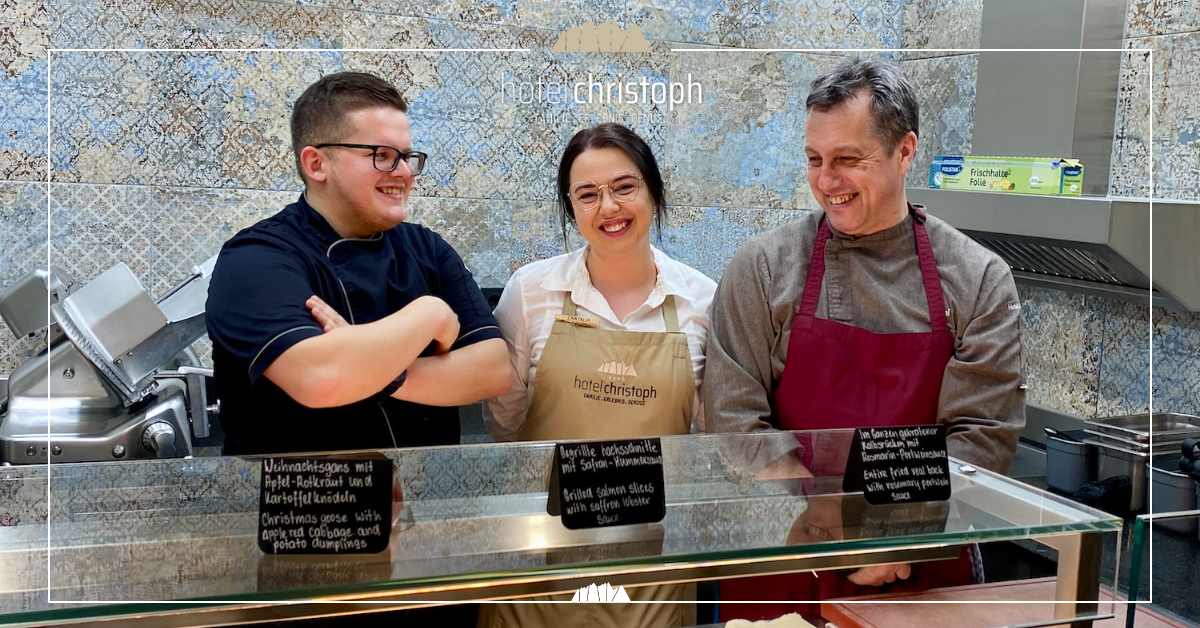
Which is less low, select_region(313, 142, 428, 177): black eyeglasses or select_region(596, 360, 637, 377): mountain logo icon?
select_region(313, 142, 428, 177): black eyeglasses

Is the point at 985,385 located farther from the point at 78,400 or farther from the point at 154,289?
the point at 154,289

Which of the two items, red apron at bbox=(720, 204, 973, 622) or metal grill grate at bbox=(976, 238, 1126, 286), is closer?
red apron at bbox=(720, 204, 973, 622)

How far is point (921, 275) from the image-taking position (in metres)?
1.54

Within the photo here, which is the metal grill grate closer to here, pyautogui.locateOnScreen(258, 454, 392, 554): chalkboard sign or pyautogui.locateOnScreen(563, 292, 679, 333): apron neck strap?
pyautogui.locateOnScreen(563, 292, 679, 333): apron neck strap

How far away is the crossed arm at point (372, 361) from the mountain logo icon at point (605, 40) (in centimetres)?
196

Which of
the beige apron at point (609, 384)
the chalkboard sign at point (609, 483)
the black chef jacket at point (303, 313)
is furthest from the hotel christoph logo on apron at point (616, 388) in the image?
the chalkboard sign at point (609, 483)

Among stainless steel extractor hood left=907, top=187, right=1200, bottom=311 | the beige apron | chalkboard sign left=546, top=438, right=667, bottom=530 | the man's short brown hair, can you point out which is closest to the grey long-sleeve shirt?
the beige apron

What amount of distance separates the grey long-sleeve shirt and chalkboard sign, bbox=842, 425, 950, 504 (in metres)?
0.38

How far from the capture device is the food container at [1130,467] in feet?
7.54

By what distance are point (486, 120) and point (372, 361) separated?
74.3 inches

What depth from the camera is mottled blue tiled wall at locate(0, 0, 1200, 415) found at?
257 centimetres

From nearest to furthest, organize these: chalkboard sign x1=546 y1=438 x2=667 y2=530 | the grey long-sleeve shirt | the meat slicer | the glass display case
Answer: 1. the glass display case
2. chalkboard sign x1=546 y1=438 x2=667 y2=530
3. the grey long-sleeve shirt
4. the meat slicer

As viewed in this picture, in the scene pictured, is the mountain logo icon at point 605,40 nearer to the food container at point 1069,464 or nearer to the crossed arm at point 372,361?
the food container at point 1069,464

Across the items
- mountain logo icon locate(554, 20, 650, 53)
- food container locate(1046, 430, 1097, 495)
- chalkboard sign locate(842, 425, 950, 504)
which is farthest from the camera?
mountain logo icon locate(554, 20, 650, 53)
